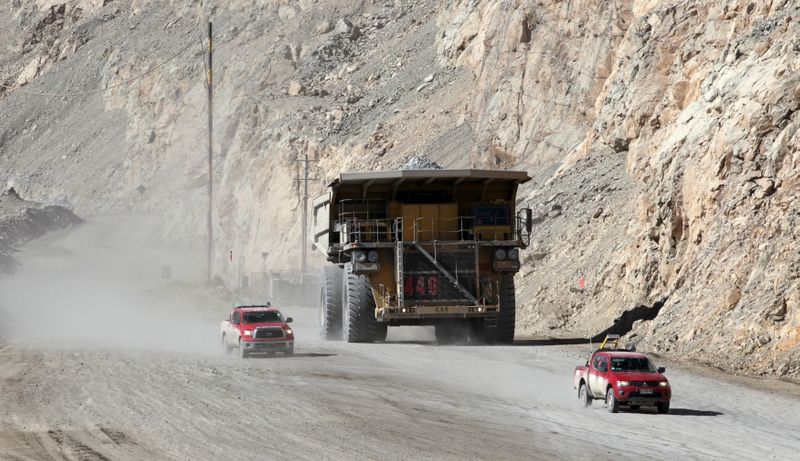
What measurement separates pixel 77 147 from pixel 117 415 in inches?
4039

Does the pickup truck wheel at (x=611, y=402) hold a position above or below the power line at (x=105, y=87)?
below

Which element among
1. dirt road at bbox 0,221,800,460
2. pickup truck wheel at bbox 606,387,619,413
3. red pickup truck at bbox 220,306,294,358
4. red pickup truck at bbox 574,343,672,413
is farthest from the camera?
red pickup truck at bbox 220,306,294,358

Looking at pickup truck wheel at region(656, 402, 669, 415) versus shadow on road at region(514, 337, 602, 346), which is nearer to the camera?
pickup truck wheel at region(656, 402, 669, 415)

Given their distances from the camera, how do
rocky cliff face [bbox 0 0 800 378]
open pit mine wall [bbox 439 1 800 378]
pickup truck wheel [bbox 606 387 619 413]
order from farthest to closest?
rocky cliff face [bbox 0 0 800 378]
open pit mine wall [bbox 439 1 800 378]
pickup truck wheel [bbox 606 387 619 413]

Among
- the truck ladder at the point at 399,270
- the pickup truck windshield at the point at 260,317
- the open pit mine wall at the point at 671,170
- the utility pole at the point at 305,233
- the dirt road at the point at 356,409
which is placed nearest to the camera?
the dirt road at the point at 356,409

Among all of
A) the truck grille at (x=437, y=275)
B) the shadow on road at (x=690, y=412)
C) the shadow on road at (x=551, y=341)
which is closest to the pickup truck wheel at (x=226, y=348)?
the truck grille at (x=437, y=275)

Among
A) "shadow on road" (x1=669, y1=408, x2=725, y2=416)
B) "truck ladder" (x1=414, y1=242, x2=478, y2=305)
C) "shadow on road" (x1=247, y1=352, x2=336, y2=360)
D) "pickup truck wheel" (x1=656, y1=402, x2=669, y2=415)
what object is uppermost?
"truck ladder" (x1=414, y1=242, x2=478, y2=305)

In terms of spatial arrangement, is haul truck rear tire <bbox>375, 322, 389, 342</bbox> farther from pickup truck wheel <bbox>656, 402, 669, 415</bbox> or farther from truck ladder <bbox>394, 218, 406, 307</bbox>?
pickup truck wheel <bbox>656, 402, 669, 415</bbox>

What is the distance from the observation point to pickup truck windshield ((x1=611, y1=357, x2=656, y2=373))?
2196 cm

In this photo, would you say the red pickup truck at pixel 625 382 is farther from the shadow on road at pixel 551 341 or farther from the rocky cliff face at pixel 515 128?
the shadow on road at pixel 551 341

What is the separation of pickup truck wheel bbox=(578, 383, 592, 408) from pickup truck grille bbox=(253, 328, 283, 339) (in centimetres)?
1140

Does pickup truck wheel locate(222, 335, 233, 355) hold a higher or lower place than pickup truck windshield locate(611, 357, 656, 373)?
higher

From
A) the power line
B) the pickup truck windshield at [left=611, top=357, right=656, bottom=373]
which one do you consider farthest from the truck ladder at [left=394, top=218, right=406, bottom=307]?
the power line

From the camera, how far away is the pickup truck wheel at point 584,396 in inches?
898
